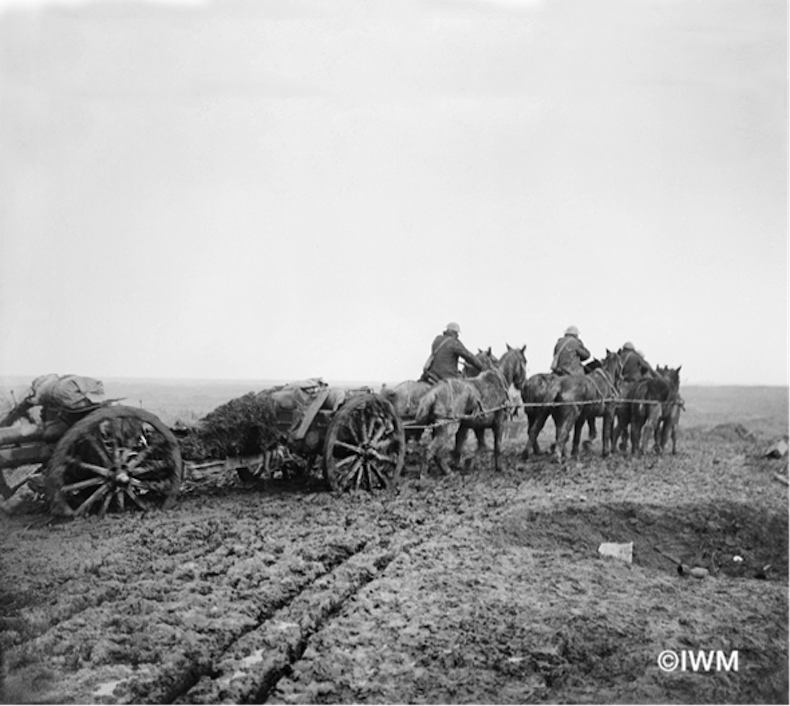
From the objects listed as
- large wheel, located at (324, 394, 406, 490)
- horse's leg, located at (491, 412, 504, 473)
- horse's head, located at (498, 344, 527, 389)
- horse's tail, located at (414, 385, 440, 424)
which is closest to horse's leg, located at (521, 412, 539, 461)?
horse's leg, located at (491, 412, 504, 473)

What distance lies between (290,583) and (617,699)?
156 cm

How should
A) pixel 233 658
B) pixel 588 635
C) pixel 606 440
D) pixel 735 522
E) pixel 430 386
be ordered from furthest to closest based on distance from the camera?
pixel 606 440 < pixel 430 386 < pixel 735 522 < pixel 588 635 < pixel 233 658

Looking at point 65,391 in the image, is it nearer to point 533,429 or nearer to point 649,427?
point 649,427

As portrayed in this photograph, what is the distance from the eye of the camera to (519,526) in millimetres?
4441

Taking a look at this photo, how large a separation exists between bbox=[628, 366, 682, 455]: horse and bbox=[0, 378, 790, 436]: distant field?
0.37 meters

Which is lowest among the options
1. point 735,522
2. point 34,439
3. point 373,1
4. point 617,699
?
point 617,699

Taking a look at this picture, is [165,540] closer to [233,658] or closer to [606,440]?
[233,658]

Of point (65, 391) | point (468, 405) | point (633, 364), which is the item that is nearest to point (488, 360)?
point (468, 405)

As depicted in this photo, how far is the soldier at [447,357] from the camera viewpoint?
439 centimetres

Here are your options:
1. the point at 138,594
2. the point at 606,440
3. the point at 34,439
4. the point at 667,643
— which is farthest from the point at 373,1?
the point at 606,440

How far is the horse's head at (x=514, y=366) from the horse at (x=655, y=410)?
3.13 ft

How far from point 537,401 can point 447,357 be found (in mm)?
2907

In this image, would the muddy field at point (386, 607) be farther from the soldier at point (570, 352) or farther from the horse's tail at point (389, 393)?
the horse's tail at point (389, 393)

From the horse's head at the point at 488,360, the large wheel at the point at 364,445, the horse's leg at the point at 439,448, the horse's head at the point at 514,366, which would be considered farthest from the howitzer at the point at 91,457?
the horse's leg at the point at 439,448
